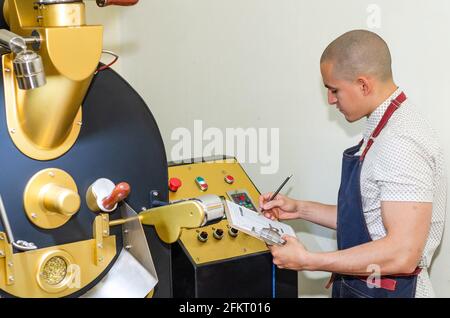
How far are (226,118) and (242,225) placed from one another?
0.89m

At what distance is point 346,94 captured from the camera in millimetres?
1670

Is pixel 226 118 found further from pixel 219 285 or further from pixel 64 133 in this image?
pixel 64 133

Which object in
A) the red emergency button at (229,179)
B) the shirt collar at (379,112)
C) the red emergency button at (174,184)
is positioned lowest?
the red emergency button at (229,179)

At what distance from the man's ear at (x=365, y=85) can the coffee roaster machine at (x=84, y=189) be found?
19.6 inches

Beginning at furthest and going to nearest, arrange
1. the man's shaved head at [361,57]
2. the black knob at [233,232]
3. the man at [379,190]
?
the black knob at [233,232] → the man's shaved head at [361,57] → the man at [379,190]

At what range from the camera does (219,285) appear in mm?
1637

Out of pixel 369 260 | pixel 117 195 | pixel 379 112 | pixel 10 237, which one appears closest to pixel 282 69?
pixel 379 112

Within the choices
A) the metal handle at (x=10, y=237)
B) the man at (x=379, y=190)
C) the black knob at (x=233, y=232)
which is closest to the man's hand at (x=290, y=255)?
the man at (x=379, y=190)

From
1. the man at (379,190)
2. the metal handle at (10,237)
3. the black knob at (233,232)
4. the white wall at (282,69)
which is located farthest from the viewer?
the white wall at (282,69)

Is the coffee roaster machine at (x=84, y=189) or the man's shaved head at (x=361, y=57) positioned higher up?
the man's shaved head at (x=361, y=57)

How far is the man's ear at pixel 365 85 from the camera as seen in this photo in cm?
163

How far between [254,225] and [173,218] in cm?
25

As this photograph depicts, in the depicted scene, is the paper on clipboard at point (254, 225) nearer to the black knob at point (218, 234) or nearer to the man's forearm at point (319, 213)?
the black knob at point (218, 234)
